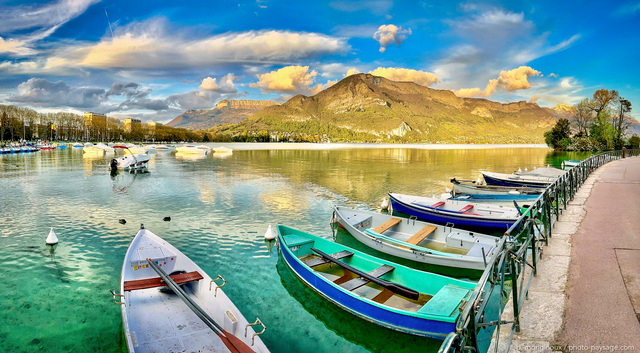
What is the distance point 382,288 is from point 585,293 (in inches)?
214

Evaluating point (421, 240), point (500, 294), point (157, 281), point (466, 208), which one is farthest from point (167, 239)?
point (466, 208)

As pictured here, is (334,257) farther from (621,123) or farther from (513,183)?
(621,123)

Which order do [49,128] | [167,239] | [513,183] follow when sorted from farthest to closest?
1. [49,128]
2. [513,183]
3. [167,239]

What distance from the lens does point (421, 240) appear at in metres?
15.2

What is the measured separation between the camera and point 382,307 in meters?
8.80

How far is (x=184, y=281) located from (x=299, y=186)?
2822cm

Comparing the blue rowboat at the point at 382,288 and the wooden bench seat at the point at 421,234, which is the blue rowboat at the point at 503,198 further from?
the blue rowboat at the point at 382,288

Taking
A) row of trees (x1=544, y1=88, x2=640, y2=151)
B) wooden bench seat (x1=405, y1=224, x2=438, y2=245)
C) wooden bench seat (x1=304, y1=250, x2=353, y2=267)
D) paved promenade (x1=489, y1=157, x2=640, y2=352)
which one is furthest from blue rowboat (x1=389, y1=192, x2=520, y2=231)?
row of trees (x1=544, y1=88, x2=640, y2=151)

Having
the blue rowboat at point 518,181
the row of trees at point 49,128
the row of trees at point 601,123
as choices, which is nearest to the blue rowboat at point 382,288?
the blue rowboat at point 518,181

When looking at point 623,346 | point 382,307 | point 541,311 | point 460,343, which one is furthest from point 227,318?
point 623,346

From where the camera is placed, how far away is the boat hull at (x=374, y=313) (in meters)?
8.12

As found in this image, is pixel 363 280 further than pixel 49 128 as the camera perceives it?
No

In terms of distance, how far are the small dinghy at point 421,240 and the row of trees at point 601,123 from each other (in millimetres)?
86987

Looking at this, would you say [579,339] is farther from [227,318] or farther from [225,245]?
[225,245]
